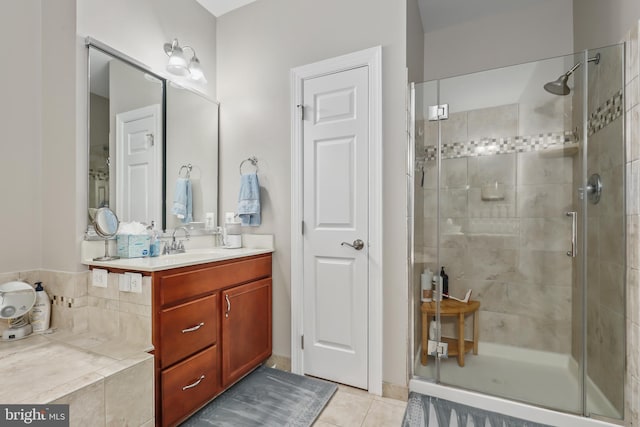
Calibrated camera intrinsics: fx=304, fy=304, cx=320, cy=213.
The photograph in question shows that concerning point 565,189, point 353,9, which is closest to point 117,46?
point 353,9

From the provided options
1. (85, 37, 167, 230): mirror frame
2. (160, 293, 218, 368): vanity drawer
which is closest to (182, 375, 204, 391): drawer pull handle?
(160, 293, 218, 368): vanity drawer

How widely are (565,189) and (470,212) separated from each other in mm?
579

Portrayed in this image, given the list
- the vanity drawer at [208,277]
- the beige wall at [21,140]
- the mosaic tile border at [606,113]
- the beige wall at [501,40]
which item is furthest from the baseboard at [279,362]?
the beige wall at [501,40]

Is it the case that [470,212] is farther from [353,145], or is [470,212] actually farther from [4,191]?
[4,191]

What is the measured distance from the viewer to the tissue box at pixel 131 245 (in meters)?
1.75

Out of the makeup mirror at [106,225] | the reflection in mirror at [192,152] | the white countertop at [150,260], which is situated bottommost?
the white countertop at [150,260]

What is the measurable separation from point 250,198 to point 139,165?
2.48ft

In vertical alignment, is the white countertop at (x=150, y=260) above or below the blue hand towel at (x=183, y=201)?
below

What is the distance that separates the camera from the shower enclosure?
5.53ft

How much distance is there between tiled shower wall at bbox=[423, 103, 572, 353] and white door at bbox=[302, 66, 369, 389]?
55 centimetres

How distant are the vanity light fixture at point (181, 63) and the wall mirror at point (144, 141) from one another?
4.4 inches

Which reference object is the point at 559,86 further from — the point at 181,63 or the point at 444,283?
the point at 181,63

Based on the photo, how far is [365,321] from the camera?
6.48 feet

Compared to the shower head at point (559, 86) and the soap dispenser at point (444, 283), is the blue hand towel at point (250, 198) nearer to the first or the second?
the soap dispenser at point (444, 283)
